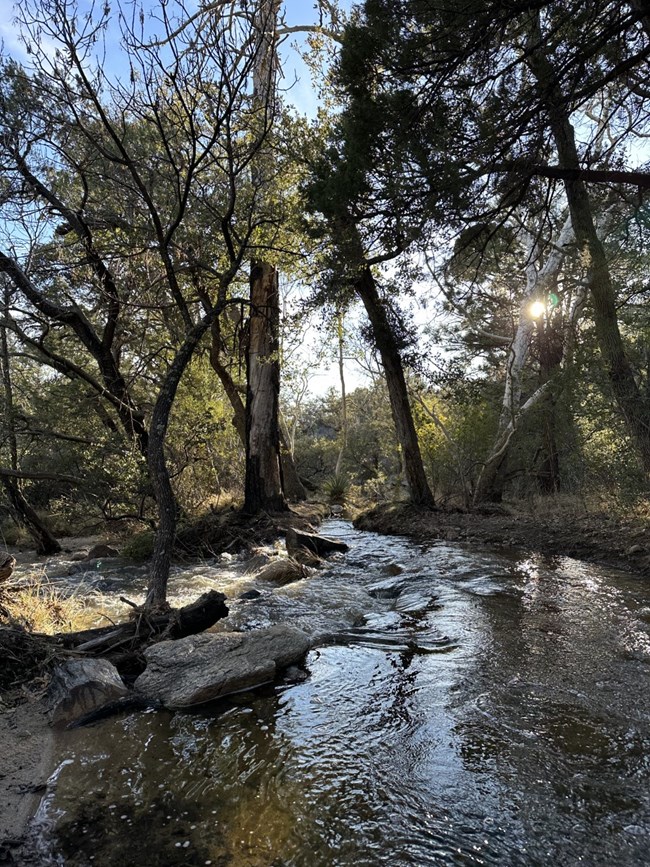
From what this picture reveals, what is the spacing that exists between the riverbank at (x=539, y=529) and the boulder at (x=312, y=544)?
1914 millimetres

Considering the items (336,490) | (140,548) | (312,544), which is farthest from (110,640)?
(336,490)

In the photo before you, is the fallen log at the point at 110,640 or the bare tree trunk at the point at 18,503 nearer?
the fallen log at the point at 110,640

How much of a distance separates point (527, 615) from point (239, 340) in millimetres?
9051

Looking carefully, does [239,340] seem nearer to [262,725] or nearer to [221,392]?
[221,392]

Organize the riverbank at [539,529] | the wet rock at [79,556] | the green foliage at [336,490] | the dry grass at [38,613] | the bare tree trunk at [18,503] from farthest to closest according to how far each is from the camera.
Answer: the green foliage at [336,490], the wet rock at [79,556], the bare tree trunk at [18,503], the riverbank at [539,529], the dry grass at [38,613]

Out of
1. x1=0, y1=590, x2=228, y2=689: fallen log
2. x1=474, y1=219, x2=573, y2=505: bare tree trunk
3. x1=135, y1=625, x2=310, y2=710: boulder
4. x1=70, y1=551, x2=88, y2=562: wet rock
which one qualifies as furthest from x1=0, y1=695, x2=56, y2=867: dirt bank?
x1=474, y1=219, x2=573, y2=505: bare tree trunk

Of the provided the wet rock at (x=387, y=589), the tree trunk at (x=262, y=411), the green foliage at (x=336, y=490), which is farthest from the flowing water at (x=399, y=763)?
the green foliage at (x=336, y=490)

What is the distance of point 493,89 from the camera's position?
5777mm

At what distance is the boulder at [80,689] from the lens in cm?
330

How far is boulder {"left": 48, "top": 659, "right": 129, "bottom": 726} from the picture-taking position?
10.8 ft

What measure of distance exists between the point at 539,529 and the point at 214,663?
22.0ft

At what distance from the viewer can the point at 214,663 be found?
3896 mm

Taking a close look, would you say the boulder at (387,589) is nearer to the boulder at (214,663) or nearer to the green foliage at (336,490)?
the boulder at (214,663)

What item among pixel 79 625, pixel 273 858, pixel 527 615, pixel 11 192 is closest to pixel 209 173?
pixel 11 192
